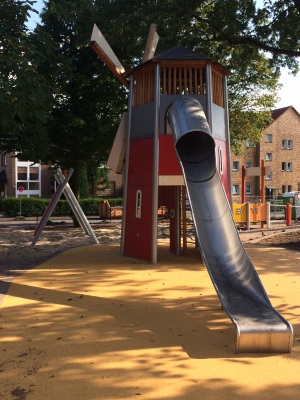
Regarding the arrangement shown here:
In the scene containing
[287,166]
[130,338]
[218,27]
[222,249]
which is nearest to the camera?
[130,338]

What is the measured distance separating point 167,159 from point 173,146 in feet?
1.88

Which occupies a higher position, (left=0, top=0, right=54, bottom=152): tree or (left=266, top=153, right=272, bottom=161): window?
(left=266, top=153, right=272, bottom=161): window

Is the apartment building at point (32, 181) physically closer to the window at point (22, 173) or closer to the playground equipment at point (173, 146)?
the window at point (22, 173)

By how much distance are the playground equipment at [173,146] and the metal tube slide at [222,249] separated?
0.02 metres

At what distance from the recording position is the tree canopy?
917 centimetres

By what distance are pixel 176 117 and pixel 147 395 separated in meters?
7.32

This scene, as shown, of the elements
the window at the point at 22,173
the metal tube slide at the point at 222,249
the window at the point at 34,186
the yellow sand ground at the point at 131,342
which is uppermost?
the window at the point at 22,173

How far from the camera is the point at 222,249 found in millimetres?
7734

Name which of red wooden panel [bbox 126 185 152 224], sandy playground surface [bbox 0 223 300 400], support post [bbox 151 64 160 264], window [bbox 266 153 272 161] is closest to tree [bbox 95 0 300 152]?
support post [bbox 151 64 160 264]

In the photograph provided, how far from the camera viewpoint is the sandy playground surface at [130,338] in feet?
14.1

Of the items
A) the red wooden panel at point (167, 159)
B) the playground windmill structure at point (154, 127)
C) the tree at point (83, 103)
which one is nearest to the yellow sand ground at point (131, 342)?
the playground windmill structure at point (154, 127)

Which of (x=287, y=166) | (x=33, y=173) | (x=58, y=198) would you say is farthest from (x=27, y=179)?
(x=58, y=198)

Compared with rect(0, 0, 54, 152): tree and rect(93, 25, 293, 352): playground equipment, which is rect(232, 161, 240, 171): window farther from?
rect(0, 0, 54, 152): tree

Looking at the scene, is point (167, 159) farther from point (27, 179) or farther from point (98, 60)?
point (27, 179)
